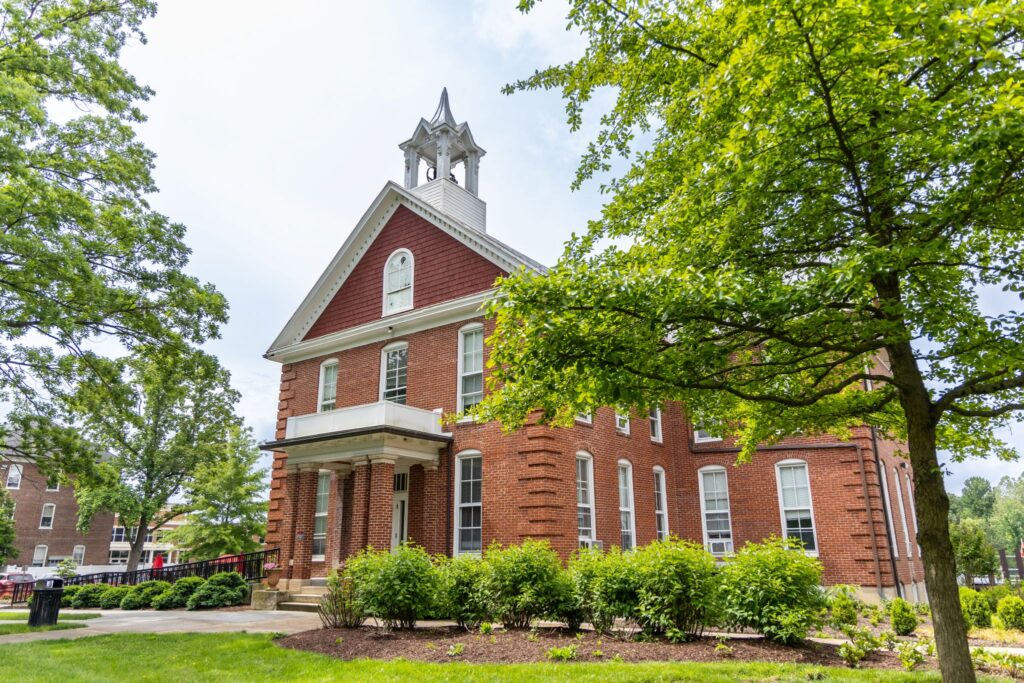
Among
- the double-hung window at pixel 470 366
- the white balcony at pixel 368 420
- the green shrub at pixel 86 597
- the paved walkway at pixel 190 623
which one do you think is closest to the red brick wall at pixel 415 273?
the double-hung window at pixel 470 366

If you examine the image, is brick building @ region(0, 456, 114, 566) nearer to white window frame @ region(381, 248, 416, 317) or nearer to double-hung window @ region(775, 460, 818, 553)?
white window frame @ region(381, 248, 416, 317)

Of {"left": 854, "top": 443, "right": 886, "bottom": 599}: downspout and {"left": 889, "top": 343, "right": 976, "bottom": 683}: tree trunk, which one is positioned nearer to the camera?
{"left": 889, "top": 343, "right": 976, "bottom": 683}: tree trunk

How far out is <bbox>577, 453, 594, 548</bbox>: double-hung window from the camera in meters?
16.1

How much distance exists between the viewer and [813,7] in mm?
4828

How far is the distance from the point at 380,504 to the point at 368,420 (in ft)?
6.71

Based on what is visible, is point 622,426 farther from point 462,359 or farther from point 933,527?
point 933,527

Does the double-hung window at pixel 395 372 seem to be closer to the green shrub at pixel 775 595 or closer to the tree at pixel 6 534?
the green shrub at pixel 775 595

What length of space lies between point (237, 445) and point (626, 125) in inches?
1199

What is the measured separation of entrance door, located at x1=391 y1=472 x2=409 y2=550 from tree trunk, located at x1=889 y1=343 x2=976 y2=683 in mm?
13004

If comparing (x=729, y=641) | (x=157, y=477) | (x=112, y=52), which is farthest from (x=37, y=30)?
(x=157, y=477)

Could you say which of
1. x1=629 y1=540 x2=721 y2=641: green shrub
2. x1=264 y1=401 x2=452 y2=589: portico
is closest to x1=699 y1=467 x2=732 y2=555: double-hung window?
x1=264 y1=401 x2=452 y2=589: portico

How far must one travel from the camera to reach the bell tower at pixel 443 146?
2270 centimetres

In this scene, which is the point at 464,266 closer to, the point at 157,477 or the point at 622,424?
the point at 622,424

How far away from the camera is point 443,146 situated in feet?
73.9
